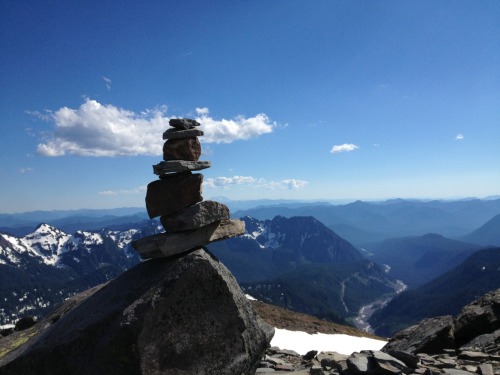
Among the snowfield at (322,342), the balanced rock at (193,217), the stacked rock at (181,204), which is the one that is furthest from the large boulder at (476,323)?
the balanced rock at (193,217)

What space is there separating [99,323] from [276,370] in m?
8.74

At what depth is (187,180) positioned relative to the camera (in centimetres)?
1622

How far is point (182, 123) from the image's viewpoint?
16469 millimetres

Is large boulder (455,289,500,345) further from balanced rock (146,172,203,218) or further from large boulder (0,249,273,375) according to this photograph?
balanced rock (146,172,203,218)

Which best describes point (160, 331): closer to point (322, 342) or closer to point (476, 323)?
point (476, 323)

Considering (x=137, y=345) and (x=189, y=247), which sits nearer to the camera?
(x=137, y=345)

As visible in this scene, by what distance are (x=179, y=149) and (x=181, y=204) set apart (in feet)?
8.73

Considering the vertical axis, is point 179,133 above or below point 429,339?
above

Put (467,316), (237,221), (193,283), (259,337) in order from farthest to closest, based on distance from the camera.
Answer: (467,316)
(237,221)
(259,337)
(193,283)

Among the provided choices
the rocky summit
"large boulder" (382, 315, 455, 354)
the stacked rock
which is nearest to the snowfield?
the rocky summit

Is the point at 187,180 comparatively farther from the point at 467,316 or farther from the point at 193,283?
the point at 467,316

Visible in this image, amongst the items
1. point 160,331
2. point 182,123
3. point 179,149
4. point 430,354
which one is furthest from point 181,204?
point 430,354

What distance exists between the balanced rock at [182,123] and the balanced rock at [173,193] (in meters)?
2.26

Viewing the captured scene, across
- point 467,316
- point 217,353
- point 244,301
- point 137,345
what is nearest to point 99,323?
point 137,345
